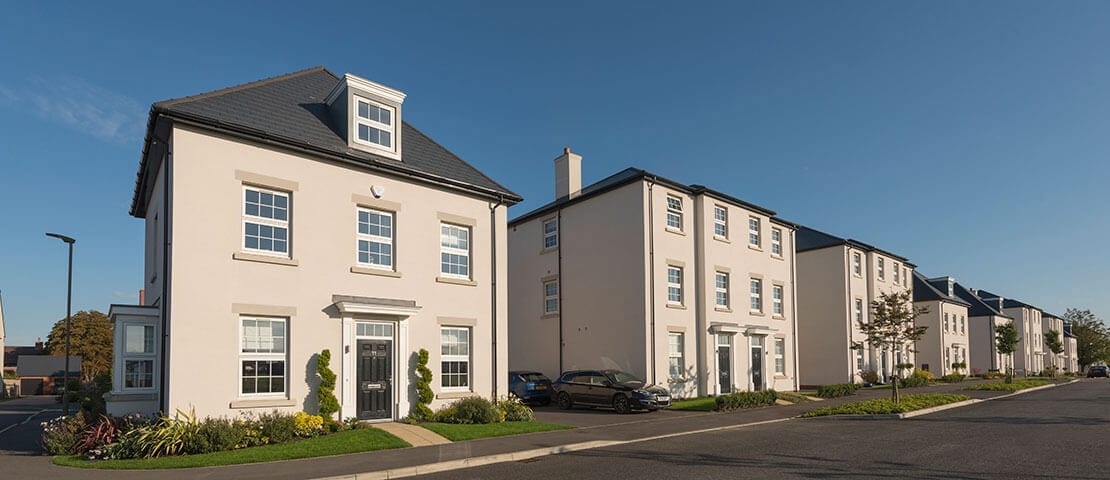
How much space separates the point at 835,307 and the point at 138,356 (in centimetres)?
3493

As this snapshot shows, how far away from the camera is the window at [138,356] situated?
14594 millimetres

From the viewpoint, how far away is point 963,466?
37.0 ft

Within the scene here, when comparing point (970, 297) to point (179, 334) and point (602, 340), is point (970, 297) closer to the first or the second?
point (602, 340)

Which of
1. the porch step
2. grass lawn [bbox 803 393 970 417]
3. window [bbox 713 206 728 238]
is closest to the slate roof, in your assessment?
the porch step

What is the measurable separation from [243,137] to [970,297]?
240ft

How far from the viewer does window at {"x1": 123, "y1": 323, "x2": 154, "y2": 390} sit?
1459 cm

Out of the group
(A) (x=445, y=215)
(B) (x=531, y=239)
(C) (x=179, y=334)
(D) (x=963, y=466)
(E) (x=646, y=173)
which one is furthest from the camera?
(B) (x=531, y=239)

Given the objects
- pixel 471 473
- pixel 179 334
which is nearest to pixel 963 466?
pixel 471 473

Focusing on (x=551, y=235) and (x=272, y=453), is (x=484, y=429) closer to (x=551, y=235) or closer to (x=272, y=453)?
(x=272, y=453)

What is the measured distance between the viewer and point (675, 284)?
27.5 m

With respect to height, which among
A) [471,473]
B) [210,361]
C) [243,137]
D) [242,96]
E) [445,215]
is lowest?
[471,473]

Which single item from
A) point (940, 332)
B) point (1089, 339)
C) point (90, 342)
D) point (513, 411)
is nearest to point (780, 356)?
point (513, 411)

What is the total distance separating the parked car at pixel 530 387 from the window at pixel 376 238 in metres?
9.53

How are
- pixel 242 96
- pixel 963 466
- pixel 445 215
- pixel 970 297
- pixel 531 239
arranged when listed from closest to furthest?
pixel 963 466 → pixel 242 96 → pixel 445 215 → pixel 531 239 → pixel 970 297
